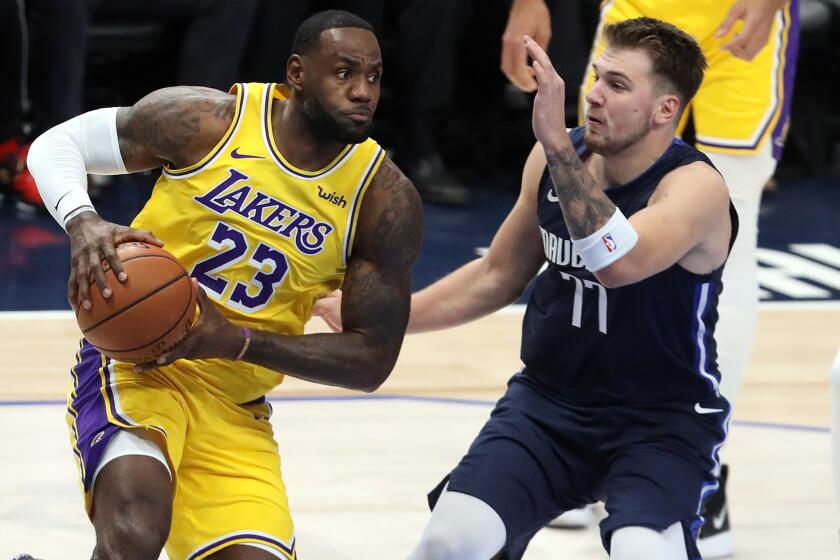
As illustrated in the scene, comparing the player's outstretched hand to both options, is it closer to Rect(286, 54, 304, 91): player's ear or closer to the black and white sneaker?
Rect(286, 54, 304, 91): player's ear

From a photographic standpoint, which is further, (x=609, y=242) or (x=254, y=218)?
(x=254, y=218)

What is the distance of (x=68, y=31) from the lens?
7.55m

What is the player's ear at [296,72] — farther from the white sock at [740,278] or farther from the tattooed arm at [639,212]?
the white sock at [740,278]

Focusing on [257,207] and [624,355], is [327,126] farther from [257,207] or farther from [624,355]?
[624,355]

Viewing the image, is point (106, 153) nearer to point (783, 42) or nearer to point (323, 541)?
point (323, 541)

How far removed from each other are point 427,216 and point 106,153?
4.51m

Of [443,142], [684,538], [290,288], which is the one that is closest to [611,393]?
[684,538]

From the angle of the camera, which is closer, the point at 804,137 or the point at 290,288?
the point at 290,288

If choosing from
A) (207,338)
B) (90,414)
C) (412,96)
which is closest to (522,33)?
(207,338)

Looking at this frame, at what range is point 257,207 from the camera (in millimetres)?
3617

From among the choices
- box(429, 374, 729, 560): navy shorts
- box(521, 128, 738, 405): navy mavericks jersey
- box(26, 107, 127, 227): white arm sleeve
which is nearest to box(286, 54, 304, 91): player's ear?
box(26, 107, 127, 227): white arm sleeve

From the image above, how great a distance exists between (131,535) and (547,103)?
4.21 ft

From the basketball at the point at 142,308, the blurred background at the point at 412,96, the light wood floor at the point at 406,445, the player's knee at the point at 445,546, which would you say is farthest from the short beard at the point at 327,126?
the blurred background at the point at 412,96

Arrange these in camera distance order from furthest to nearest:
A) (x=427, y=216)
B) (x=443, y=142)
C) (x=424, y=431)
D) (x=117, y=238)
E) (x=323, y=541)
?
(x=443, y=142)
(x=427, y=216)
(x=424, y=431)
(x=323, y=541)
(x=117, y=238)
